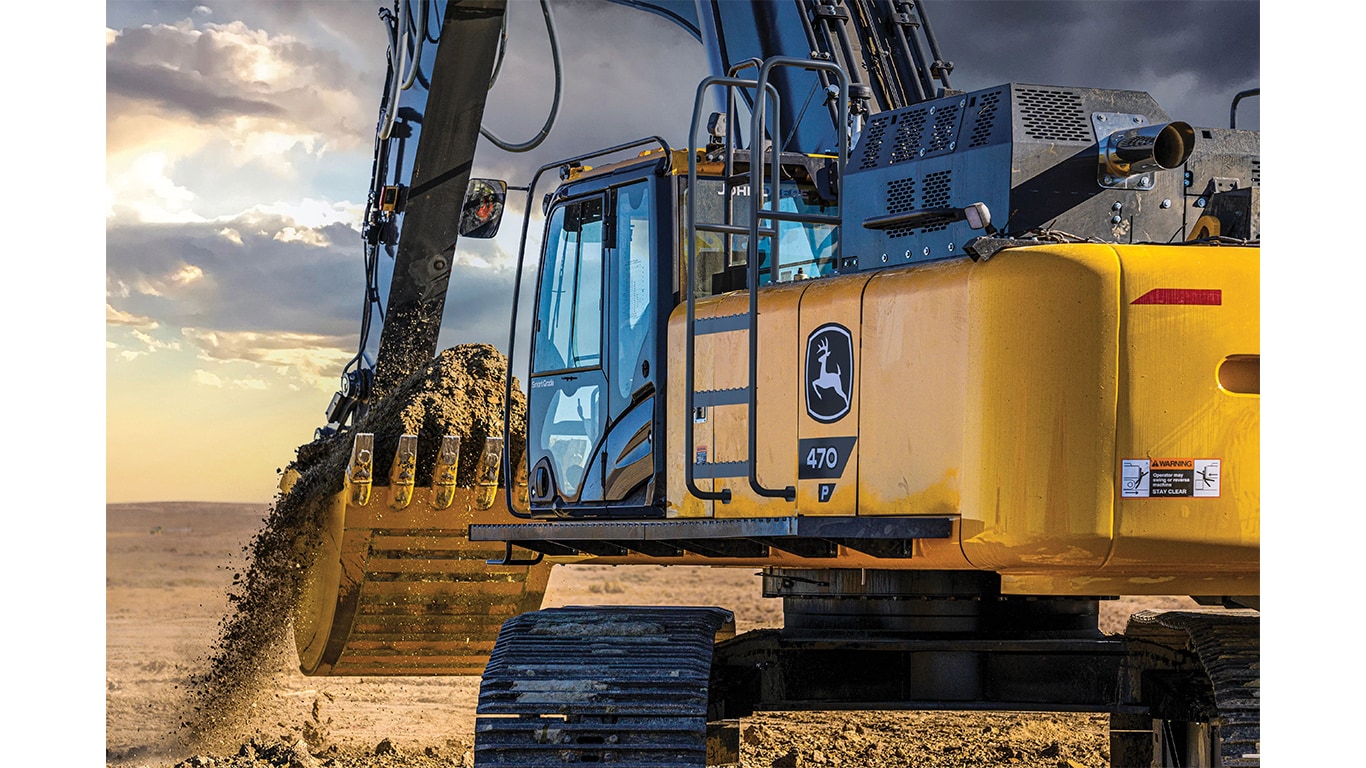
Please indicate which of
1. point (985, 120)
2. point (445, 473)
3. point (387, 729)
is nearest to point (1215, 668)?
point (985, 120)

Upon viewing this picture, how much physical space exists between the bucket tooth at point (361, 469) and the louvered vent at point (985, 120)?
4359mm

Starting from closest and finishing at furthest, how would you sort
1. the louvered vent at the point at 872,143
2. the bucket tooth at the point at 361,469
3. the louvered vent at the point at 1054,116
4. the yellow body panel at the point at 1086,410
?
1. the yellow body panel at the point at 1086,410
2. the louvered vent at the point at 1054,116
3. the louvered vent at the point at 872,143
4. the bucket tooth at the point at 361,469

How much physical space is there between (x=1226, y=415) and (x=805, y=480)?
1397 mm

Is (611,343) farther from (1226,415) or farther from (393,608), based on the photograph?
(393,608)

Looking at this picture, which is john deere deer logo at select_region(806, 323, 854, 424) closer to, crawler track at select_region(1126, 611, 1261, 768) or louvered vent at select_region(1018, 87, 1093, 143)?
louvered vent at select_region(1018, 87, 1093, 143)

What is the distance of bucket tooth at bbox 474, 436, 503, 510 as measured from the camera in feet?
31.6

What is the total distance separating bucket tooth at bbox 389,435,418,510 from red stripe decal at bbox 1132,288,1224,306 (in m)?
5.08

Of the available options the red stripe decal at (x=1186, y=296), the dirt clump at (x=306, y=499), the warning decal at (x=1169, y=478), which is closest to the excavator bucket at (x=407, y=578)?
the dirt clump at (x=306, y=499)

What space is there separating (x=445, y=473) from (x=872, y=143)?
3.86 metres

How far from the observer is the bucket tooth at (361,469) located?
924 cm

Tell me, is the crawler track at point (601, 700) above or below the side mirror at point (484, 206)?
below

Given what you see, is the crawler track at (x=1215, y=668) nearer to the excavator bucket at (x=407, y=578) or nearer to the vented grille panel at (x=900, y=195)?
the vented grille panel at (x=900, y=195)

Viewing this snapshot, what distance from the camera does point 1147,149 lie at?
5.86 m

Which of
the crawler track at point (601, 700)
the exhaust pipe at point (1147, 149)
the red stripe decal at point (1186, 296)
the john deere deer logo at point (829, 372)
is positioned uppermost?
the exhaust pipe at point (1147, 149)
